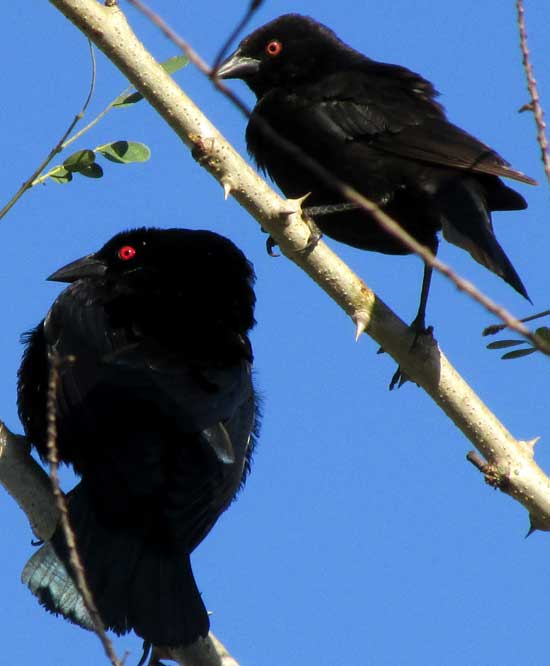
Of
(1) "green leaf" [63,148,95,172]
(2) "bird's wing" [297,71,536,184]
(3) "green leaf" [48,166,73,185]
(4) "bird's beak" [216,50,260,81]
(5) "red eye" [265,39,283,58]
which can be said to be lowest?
(3) "green leaf" [48,166,73,185]

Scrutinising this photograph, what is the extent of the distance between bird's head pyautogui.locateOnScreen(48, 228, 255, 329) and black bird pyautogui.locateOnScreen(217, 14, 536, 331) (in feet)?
1.78

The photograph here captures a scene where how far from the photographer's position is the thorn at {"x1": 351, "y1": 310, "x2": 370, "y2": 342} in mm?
4082

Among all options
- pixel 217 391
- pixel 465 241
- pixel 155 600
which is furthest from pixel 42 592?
pixel 465 241

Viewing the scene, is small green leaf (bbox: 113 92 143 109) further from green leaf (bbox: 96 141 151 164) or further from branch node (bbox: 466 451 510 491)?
branch node (bbox: 466 451 510 491)

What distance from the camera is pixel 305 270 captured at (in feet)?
13.3

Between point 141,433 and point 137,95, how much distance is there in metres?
1.46

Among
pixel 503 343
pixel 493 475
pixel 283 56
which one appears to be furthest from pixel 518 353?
pixel 283 56

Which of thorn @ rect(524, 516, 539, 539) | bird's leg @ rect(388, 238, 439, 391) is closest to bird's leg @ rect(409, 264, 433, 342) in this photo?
bird's leg @ rect(388, 238, 439, 391)

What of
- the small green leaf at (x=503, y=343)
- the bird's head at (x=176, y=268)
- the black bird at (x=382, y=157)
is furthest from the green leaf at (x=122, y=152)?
the small green leaf at (x=503, y=343)

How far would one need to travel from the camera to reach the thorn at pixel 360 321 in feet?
13.4

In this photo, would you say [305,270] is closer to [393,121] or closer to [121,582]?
[121,582]

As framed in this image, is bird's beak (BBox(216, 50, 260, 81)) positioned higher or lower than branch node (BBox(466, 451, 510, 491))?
higher

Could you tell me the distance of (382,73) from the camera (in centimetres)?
619

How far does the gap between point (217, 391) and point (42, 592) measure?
1262 millimetres
